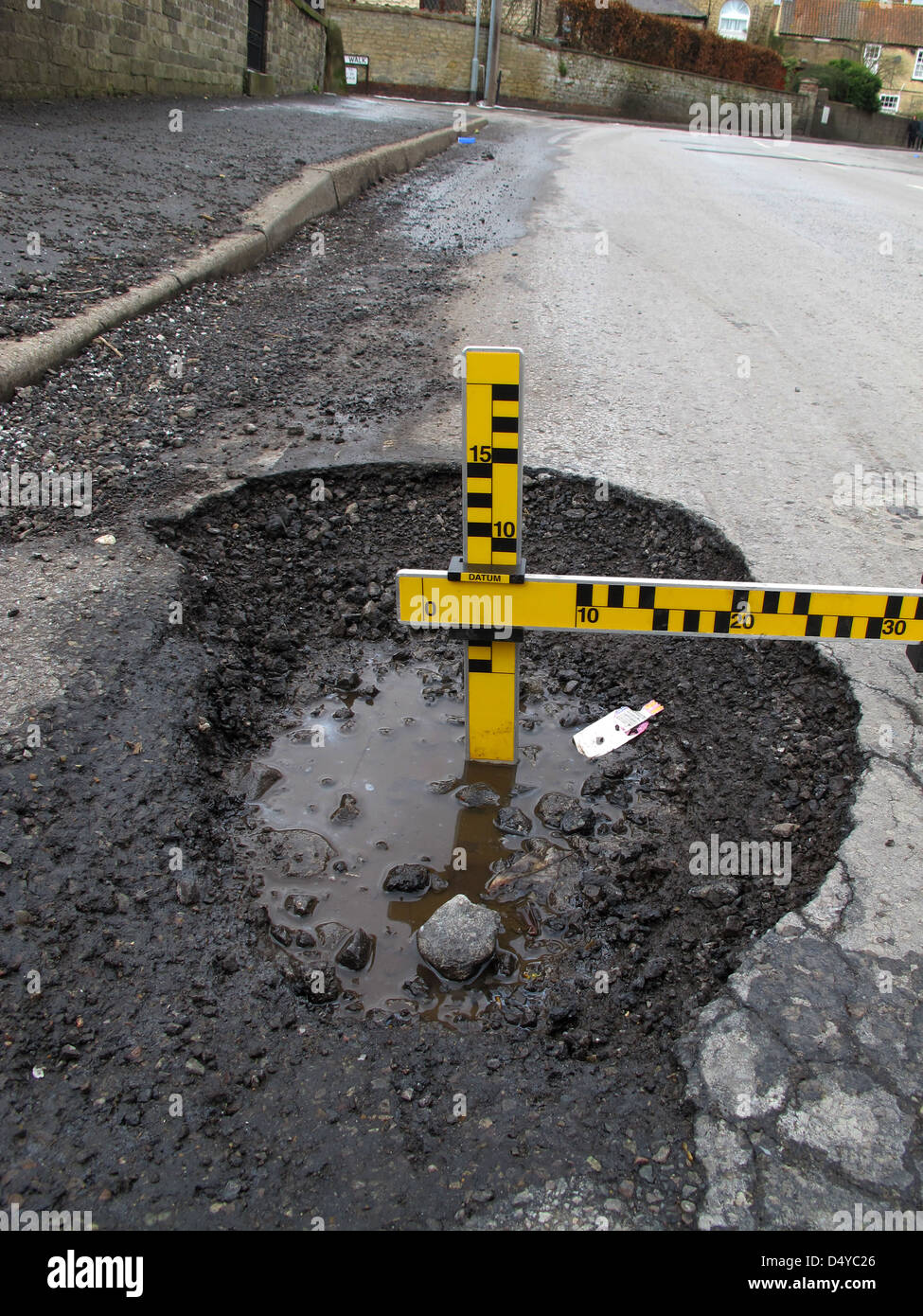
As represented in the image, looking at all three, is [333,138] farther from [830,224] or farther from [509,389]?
[509,389]

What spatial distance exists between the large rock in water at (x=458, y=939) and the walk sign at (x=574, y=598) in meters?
0.83

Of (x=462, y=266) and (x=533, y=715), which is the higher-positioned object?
(x=462, y=266)

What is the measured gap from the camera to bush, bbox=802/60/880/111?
36.1 m

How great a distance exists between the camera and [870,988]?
6.25 feet

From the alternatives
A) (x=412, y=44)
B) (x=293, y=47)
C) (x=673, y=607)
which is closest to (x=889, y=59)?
(x=412, y=44)

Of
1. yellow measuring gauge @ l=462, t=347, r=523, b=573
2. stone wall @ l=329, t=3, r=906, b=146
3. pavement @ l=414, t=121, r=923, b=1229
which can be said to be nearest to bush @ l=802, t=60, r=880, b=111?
stone wall @ l=329, t=3, r=906, b=146

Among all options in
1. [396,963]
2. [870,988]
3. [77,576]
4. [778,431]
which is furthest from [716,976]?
[778,431]

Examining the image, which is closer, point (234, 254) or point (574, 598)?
point (574, 598)

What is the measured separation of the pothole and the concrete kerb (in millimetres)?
1482

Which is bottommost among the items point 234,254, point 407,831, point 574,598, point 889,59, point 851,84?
point 407,831

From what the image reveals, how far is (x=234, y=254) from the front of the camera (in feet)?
20.3

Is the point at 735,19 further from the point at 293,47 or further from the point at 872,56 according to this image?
the point at 293,47

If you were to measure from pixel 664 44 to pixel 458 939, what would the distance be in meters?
40.2

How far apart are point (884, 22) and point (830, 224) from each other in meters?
50.9
